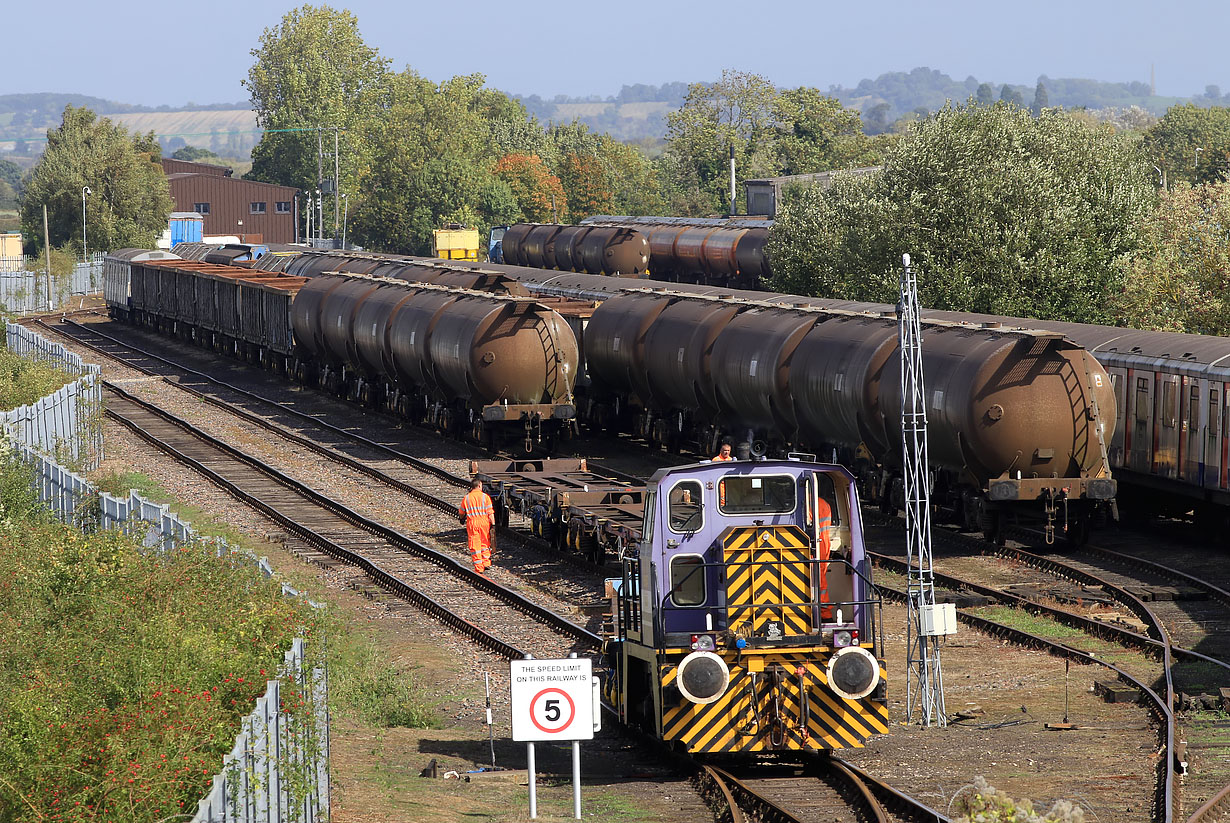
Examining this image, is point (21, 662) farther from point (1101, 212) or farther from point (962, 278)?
point (1101, 212)

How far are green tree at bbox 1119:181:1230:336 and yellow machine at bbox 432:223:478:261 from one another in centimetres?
4774

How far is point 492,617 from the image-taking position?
73.3ft

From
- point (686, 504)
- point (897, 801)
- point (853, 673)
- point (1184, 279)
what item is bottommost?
point (897, 801)

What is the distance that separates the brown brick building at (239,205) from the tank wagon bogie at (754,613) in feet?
395

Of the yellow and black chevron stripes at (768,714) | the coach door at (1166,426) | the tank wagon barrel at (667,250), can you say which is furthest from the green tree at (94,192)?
the yellow and black chevron stripes at (768,714)

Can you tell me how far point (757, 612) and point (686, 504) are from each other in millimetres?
1168

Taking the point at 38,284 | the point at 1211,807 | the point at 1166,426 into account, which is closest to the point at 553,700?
the point at 1211,807

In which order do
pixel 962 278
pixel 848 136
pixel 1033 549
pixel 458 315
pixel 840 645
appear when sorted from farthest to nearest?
pixel 848 136, pixel 962 278, pixel 458 315, pixel 1033 549, pixel 840 645

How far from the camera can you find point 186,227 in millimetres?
120688

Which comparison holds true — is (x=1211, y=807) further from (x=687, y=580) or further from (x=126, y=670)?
(x=126, y=670)

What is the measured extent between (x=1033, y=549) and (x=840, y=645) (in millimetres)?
13829

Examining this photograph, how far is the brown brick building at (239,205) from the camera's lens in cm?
13188

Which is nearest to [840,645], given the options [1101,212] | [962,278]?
[962,278]

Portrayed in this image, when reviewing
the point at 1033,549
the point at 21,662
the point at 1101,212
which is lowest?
the point at 1033,549
